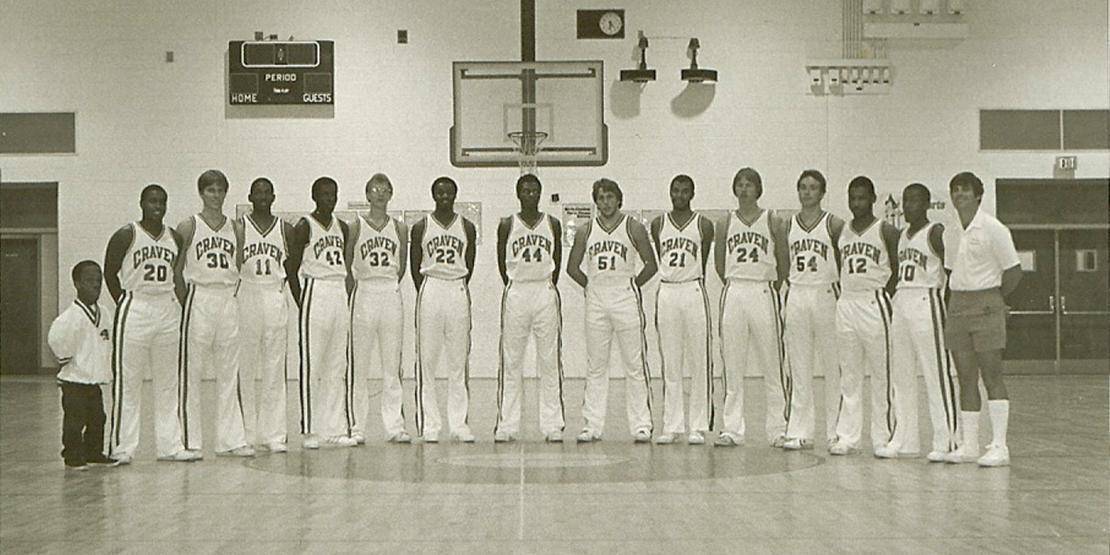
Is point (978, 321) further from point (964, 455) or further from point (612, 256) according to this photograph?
point (612, 256)

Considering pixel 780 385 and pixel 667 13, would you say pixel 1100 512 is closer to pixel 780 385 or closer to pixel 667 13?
pixel 780 385

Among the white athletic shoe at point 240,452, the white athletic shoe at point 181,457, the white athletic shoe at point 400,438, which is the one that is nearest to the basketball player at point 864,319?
the white athletic shoe at point 400,438

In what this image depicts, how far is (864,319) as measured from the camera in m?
8.92

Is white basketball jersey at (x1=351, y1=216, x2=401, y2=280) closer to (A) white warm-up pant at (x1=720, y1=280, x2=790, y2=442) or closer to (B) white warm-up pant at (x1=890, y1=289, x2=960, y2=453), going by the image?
(A) white warm-up pant at (x1=720, y1=280, x2=790, y2=442)

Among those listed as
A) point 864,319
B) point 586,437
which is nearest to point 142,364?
Result: point 586,437

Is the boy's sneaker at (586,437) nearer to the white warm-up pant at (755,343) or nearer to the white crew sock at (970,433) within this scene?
the white warm-up pant at (755,343)

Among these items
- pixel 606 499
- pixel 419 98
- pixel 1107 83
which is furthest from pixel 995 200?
pixel 606 499

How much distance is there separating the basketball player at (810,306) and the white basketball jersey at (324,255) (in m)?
3.19

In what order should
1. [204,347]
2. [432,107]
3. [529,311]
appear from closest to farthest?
[204,347]
[529,311]
[432,107]

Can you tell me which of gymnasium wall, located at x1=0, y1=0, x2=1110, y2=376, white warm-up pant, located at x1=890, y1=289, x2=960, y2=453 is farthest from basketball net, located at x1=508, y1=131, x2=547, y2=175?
white warm-up pant, located at x1=890, y1=289, x2=960, y2=453

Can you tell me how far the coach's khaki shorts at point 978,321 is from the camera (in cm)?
828

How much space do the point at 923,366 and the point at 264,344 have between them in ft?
14.5

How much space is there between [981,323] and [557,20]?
11470mm

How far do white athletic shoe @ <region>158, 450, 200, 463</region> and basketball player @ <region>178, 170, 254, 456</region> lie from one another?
0.22ft
